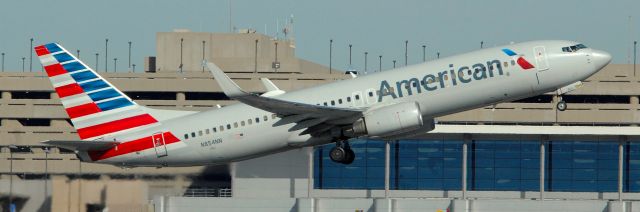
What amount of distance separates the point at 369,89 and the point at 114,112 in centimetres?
1384

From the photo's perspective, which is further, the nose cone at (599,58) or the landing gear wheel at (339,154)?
the landing gear wheel at (339,154)

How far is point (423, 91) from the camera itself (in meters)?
62.9

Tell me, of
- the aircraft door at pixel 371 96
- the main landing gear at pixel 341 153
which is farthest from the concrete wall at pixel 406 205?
the aircraft door at pixel 371 96

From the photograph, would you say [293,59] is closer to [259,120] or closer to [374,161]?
[374,161]

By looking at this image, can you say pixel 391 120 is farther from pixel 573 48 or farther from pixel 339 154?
pixel 573 48

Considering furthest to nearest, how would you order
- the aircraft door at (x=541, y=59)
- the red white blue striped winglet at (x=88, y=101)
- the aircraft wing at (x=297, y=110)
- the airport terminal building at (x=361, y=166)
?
the airport terminal building at (x=361, y=166), the red white blue striped winglet at (x=88, y=101), the aircraft door at (x=541, y=59), the aircraft wing at (x=297, y=110)

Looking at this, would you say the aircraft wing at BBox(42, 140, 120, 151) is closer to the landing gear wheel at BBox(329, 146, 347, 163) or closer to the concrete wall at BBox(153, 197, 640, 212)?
the landing gear wheel at BBox(329, 146, 347, 163)

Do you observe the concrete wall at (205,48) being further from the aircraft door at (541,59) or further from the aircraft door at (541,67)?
the aircraft door at (541,67)

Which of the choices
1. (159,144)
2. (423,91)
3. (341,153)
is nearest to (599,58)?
(423,91)

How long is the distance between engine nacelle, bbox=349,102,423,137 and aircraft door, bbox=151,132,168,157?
9.85 metres

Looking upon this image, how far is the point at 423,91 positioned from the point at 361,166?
48539 millimetres

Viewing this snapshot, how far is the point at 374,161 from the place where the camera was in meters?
111

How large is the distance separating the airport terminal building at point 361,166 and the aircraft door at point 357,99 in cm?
1618

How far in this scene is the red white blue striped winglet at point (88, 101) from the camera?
224ft
